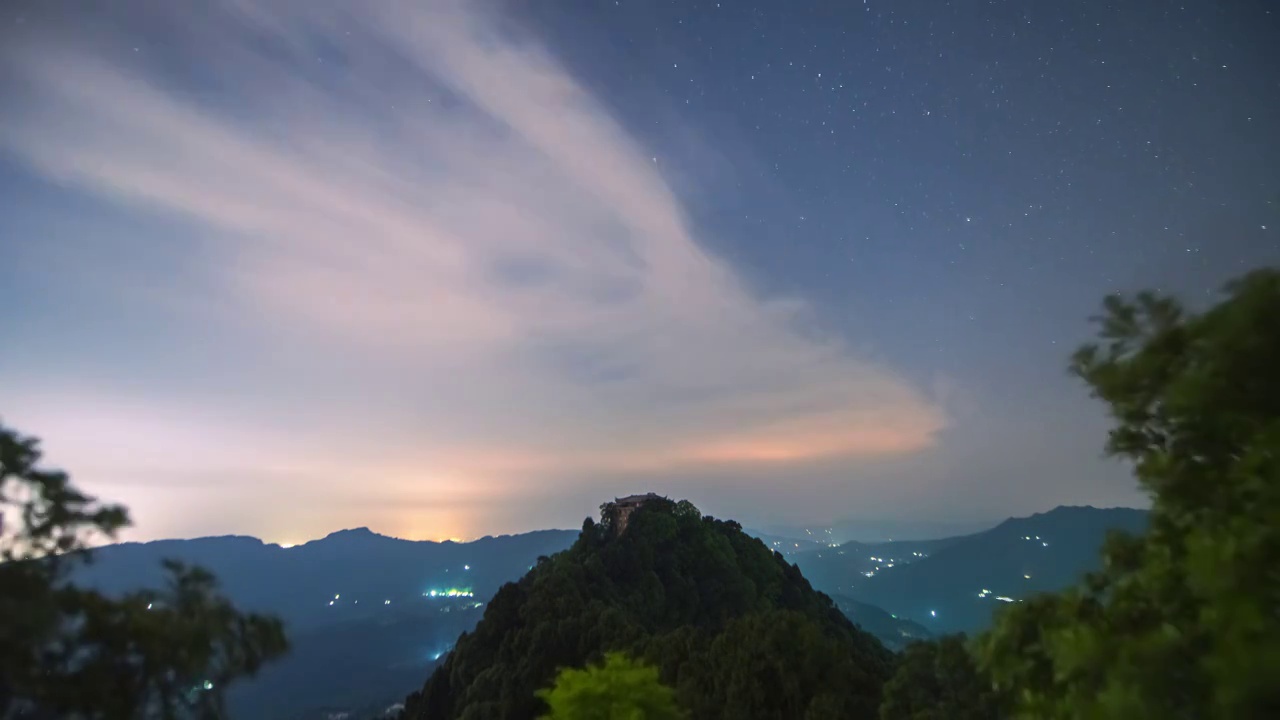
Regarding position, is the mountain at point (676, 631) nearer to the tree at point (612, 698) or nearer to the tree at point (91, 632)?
the tree at point (612, 698)

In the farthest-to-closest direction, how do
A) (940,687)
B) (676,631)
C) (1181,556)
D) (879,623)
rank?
(879,623) → (676,631) → (940,687) → (1181,556)

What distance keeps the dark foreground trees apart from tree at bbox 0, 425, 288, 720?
30.2 ft

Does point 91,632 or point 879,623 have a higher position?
point 91,632

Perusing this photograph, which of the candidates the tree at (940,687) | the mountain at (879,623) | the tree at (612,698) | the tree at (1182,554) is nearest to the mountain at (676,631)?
the tree at (612,698)

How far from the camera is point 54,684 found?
246 inches

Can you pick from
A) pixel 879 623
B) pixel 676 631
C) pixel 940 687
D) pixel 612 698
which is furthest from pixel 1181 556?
pixel 879 623

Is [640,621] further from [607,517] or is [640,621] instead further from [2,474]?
[2,474]

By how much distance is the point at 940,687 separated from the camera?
604 inches

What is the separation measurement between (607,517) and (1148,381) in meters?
64.2

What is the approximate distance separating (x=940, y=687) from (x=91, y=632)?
1717 centimetres

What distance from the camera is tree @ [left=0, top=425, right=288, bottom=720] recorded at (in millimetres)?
6082

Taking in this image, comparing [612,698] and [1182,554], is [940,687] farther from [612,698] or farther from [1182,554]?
[1182,554]

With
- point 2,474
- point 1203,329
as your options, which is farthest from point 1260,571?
point 2,474

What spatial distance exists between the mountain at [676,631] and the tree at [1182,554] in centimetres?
1471
